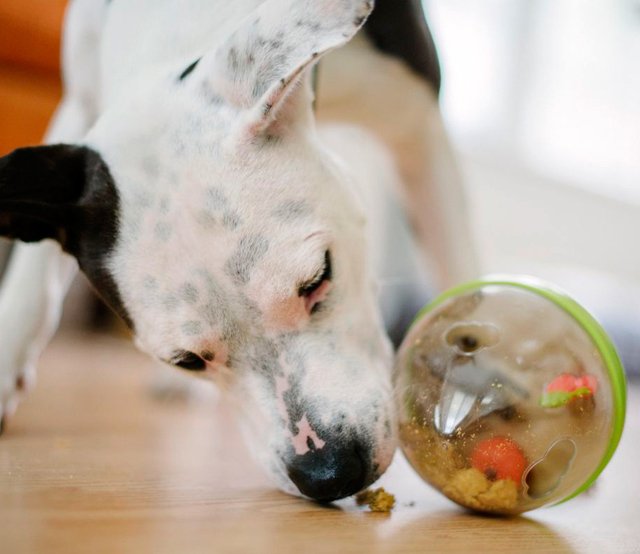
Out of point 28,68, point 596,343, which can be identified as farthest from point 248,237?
point 28,68

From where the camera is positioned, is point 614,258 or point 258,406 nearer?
point 258,406

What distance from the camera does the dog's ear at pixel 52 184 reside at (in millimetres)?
1263

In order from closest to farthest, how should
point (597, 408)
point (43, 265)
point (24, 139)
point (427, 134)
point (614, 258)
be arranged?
point (597, 408), point (43, 265), point (427, 134), point (24, 139), point (614, 258)

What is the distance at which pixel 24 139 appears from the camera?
8.20 ft

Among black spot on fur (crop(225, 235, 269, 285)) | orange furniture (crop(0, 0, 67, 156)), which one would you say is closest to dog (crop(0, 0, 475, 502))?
black spot on fur (crop(225, 235, 269, 285))

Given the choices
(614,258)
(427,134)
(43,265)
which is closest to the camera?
(43,265)

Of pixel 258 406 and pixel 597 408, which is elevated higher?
pixel 597 408

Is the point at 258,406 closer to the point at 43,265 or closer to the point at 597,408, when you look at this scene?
the point at 597,408

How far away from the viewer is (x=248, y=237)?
115 cm

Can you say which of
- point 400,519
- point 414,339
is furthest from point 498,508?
point 414,339

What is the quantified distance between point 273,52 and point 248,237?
0.27 meters

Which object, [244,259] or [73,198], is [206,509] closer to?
[244,259]

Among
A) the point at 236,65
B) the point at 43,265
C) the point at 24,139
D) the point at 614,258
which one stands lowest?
the point at 614,258

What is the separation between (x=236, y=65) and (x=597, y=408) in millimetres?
708
